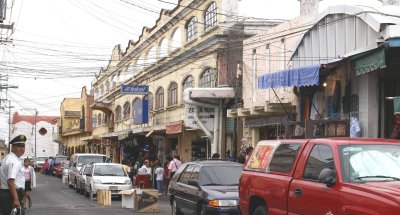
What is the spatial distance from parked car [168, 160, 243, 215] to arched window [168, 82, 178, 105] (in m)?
18.3

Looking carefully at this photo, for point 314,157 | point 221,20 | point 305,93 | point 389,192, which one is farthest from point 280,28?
point 389,192

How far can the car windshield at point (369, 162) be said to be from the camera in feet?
23.7

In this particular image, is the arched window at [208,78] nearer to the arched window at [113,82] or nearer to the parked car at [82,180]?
the parked car at [82,180]

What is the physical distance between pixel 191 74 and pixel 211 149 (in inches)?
179

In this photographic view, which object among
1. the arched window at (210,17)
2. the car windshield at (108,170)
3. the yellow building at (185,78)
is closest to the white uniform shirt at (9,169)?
the car windshield at (108,170)

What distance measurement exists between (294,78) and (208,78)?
11.8 metres

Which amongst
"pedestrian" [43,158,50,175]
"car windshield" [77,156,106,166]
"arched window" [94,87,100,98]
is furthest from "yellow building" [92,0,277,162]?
"arched window" [94,87,100,98]

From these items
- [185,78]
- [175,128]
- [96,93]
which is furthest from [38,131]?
[175,128]

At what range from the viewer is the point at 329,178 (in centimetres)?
727

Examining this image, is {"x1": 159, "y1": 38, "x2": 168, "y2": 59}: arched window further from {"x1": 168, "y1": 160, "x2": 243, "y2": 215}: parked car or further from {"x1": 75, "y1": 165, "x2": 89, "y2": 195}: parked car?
{"x1": 168, "y1": 160, "x2": 243, "y2": 215}: parked car

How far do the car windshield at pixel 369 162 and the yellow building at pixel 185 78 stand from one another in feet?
56.3

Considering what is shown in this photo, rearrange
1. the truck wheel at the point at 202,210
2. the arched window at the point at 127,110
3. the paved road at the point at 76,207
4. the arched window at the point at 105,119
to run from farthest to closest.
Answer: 1. the arched window at the point at 105,119
2. the arched window at the point at 127,110
3. the paved road at the point at 76,207
4. the truck wheel at the point at 202,210

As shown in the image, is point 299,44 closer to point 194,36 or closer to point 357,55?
point 357,55

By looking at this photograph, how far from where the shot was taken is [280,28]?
20.7m
